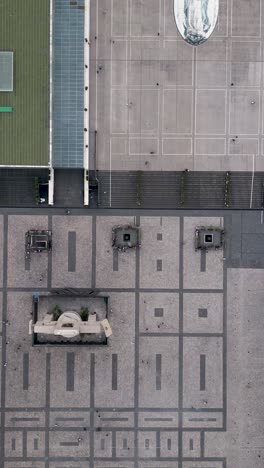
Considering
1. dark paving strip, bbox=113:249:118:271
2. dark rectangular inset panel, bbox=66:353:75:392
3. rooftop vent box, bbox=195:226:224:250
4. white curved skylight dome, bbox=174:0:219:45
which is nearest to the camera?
white curved skylight dome, bbox=174:0:219:45

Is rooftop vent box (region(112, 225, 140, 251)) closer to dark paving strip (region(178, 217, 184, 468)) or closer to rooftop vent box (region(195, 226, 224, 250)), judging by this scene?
dark paving strip (region(178, 217, 184, 468))

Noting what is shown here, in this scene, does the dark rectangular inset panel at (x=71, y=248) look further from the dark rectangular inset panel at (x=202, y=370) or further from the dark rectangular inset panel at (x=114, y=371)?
the dark rectangular inset panel at (x=202, y=370)

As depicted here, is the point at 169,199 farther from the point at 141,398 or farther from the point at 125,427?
the point at 125,427

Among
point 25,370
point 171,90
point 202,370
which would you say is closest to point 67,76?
point 171,90

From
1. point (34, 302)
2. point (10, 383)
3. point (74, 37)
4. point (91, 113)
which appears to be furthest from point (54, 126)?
point (10, 383)

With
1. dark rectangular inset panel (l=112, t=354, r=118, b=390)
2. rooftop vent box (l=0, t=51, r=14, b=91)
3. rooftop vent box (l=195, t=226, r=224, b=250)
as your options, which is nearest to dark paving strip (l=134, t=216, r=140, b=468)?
dark rectangular inset panel (l=112, t=354, r=118, b=390)

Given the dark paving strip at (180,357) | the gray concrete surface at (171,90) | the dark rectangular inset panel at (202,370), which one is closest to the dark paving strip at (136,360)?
the dark paving strip at (180,357)
